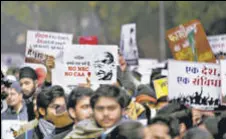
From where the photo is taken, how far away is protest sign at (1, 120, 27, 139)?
847 centimetres

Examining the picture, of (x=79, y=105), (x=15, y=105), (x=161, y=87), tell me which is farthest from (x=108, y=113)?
(x=15, y=105)

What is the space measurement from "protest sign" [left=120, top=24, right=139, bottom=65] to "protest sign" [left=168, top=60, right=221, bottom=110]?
Answer: 518cm

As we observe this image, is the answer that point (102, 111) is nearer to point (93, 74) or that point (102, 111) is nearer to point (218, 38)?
point (93, 74)

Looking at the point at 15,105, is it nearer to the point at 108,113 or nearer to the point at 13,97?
the point at 13,97

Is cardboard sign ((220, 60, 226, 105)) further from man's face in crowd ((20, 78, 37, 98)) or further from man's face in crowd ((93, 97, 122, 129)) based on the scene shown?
man's face in crowd ((20, 78, 37, 98))

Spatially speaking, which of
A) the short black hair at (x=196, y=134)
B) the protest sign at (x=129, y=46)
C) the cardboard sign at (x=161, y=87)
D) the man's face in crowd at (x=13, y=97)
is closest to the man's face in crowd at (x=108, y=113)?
the short black hair at (x=196, y=134)

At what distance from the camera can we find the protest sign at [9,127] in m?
8.47

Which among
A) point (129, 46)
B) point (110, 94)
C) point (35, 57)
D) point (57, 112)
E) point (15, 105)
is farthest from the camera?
point (129, 46)

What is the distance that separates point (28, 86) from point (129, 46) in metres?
3.34

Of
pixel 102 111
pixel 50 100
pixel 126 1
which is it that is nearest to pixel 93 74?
pixel 50 100

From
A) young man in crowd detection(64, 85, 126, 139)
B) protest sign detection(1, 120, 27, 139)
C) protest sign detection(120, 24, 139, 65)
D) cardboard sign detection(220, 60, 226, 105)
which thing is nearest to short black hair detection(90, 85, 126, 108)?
young man in crowd detection(64, 85, 126, 139)

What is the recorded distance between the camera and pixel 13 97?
8781 mm

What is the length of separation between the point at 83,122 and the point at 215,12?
22.8 metres

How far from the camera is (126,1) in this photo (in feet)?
112
